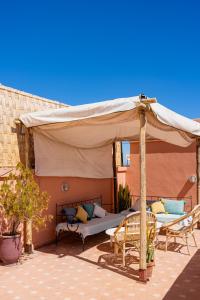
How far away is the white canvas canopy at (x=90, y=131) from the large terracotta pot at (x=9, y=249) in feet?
5.31

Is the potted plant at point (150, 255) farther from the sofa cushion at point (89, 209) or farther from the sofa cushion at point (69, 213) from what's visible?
the sofa cushion at point (89, 209)

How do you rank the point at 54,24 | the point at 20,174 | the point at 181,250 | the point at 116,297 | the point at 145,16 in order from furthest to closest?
the point at 54,24 → the point at 145,16 → the point at 181,250 → the point at 20,174 → the point at 116,297

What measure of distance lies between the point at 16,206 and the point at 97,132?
269cm

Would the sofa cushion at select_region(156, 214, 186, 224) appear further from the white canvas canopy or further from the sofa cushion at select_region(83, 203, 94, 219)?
the white canvas canopy

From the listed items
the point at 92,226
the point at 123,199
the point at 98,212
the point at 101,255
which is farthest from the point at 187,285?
the point at 123,199

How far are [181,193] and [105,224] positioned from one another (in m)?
4.77

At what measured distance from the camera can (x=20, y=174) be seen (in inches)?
264

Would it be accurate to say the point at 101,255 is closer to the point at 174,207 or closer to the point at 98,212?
the point at 98,212

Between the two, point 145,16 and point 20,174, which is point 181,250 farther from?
point 145,16

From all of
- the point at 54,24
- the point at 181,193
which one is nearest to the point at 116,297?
the point at 181,193

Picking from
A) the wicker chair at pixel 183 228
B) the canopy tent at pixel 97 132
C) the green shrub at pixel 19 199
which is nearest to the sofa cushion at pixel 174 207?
the canopy tent at pixel 97 132

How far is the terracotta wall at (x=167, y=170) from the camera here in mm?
11656

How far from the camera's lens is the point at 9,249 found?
6.22 m

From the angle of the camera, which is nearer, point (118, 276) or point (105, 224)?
point (118, 276)
